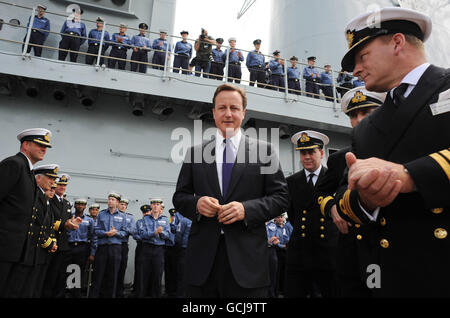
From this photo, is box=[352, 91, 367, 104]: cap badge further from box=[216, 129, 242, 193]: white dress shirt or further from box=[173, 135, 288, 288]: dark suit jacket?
box=[216, 129, 242, 193]: white dress shirt

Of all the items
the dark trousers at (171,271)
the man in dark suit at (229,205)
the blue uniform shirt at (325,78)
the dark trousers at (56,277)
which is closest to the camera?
the man in dark suit at (229,205)

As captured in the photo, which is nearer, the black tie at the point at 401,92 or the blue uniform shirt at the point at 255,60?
the black tie at the point at 401,92

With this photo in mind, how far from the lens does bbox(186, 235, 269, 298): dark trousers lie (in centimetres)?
145

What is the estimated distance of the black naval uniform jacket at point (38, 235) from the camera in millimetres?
2902

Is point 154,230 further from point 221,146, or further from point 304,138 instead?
point 221,146

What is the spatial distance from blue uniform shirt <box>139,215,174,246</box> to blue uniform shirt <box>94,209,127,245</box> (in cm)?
40

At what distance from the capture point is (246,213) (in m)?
1.51

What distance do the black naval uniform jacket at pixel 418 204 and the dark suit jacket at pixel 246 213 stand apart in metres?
0.54

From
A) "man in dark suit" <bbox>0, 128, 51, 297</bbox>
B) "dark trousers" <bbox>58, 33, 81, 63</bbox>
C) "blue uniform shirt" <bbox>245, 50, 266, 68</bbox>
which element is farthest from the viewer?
"blue uniform shirt" <bbox>245, 50, 266, 68</bbox>

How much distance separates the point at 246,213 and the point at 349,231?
2.56 feet

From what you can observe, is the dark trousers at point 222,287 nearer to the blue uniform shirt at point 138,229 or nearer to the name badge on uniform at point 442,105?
the name badge on uniform at point 442,105

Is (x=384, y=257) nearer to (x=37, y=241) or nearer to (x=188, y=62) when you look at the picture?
(x=37, y=241)

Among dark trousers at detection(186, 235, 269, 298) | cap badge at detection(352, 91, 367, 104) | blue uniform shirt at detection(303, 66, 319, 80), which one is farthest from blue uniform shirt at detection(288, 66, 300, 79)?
dark trousers at detection(186, 235, 269, 298)

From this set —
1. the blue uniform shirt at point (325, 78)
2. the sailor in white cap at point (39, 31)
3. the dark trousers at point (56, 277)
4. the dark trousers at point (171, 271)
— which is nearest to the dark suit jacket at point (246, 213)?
the dark trousers at point (56, 277)
